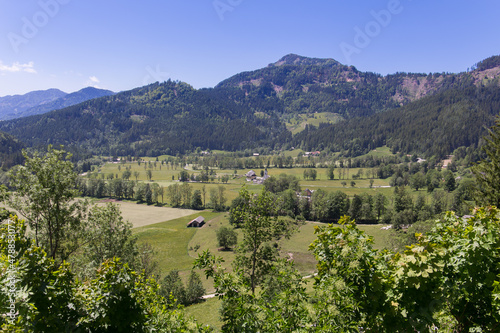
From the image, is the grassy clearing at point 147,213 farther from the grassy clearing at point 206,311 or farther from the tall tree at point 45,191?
the tall tree at point 45,191

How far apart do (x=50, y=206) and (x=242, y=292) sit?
17644 millimetres

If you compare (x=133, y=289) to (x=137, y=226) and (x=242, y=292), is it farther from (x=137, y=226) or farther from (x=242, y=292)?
(x=137, y=226)

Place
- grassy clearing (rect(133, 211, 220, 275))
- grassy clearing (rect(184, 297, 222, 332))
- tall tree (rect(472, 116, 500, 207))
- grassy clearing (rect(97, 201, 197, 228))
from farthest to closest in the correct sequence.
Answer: grassy clearing (rect(97, 201, 197, 228))
grassy clearing (rect(133, 211, 220, 275))
grassy clearing (rect(184, 297, 222, 332))
tall tree (rect(472, 116, 500, 207))

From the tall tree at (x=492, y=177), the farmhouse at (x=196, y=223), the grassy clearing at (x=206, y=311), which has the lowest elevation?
the farmhouse at (x=196, y=223)

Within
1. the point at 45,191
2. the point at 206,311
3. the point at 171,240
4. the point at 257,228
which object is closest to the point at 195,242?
the point at 171,240

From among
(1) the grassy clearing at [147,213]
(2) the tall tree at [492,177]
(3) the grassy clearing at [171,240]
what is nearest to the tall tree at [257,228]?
(2) the tall tree at [492,177]

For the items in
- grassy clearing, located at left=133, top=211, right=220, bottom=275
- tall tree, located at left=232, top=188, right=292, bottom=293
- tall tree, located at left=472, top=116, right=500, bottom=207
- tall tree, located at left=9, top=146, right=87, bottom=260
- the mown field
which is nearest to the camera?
tall tree, located at left=9, top=146, right=87, bottom=260

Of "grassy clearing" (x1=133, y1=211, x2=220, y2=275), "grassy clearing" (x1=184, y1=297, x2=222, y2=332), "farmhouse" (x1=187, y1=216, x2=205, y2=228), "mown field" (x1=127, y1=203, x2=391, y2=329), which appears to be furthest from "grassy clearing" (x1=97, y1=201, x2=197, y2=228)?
"grassy clearing" (x1=184, y1=297, x2=222, y2=332)

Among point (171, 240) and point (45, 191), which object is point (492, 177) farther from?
point (171, 240)

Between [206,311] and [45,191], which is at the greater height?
[45,191]

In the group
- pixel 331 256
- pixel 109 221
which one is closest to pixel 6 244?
pixel 331 256

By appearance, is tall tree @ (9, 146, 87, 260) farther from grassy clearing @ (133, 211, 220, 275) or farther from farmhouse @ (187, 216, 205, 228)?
farmhouse @ (187, 216, 205, 228)

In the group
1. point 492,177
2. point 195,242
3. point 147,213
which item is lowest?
point 195,242

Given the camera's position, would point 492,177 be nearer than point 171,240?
Yes
